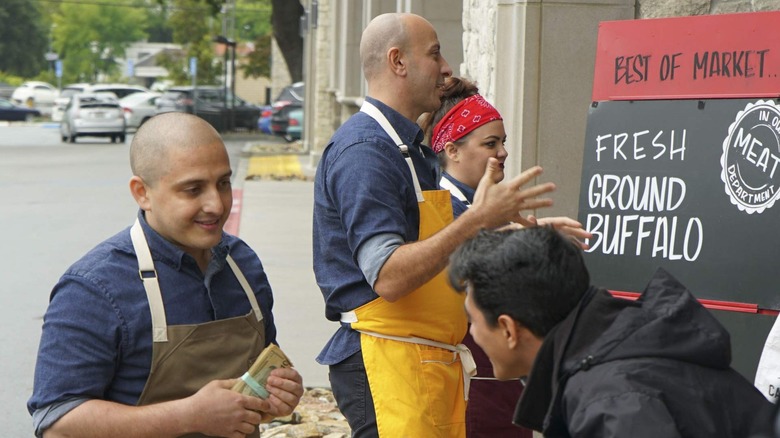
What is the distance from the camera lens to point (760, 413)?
2285mm

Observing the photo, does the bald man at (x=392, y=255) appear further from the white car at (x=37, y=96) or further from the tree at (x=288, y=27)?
the white car at (x=37, y=96)

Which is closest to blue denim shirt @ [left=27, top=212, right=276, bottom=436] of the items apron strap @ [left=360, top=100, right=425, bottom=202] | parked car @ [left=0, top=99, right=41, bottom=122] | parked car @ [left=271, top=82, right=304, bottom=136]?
apron strap @ [left=360, top=100, right=425, bottom=202]

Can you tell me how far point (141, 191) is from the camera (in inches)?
111

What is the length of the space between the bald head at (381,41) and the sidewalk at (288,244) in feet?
12.5

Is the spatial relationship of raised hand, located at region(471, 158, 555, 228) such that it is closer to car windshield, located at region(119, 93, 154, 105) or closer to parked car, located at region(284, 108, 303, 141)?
parked car, located at region(284, 108, 303, 141)

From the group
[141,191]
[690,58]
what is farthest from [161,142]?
[690,58]

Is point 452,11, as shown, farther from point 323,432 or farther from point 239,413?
point 239,413

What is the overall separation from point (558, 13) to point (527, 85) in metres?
0.37

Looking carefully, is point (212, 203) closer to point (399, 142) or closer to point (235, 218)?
point (399, 142)

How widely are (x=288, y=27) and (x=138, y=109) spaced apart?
10.5 meters

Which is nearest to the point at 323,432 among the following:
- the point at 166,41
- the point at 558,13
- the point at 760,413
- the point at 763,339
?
the point at 558,13

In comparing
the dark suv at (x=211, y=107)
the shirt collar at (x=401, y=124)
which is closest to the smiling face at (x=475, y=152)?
the shirt collar at (x=401, y=124)

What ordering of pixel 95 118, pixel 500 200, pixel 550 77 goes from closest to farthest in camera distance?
pixel 500 200 → pixel 550 77 → pixel 95 118

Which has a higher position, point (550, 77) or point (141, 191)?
point (550, 77)
